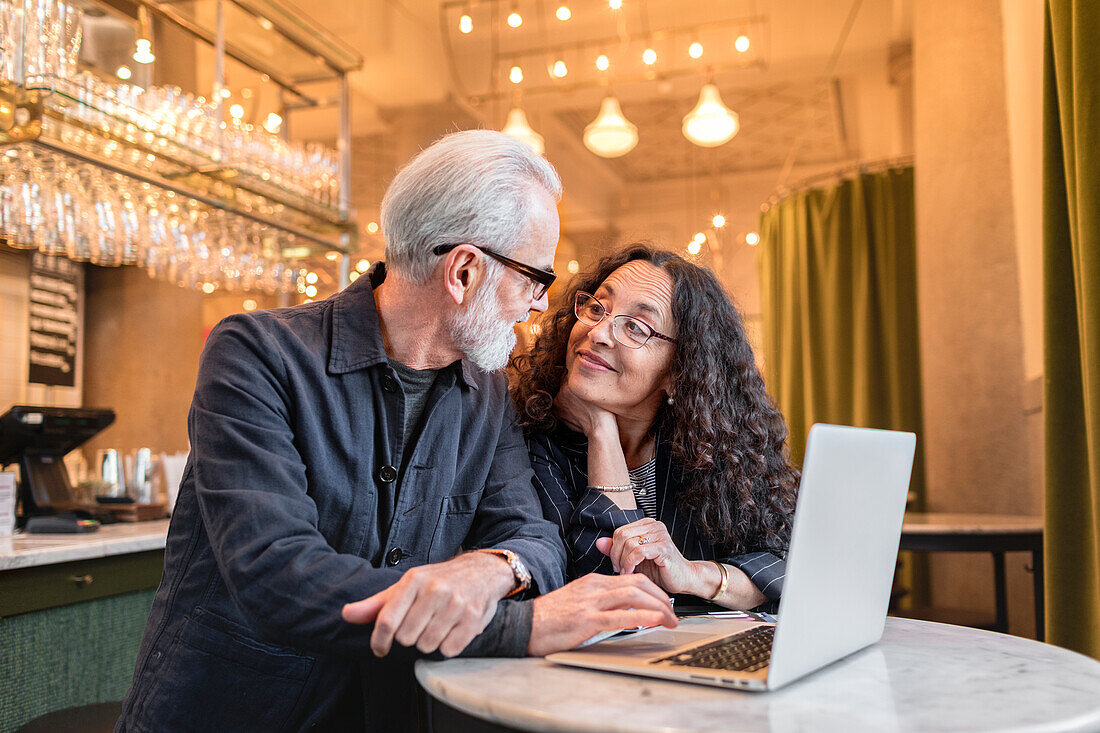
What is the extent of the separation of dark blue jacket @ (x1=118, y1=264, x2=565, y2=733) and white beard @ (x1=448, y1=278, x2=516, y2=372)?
1.9 inches

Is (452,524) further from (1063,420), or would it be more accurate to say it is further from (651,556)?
(1063,420)

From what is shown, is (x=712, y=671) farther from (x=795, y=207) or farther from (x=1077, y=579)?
(x=795, y=207)

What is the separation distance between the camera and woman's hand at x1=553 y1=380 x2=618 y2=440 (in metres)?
1.78

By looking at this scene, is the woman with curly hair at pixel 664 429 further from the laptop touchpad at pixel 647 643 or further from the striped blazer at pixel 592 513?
the laptop touchpad at pixel 647 643

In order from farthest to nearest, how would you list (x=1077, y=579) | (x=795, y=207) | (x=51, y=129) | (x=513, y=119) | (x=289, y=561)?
1. (x=795, y=207)
2. (x=513, y=119)
3. (x=51, y=129)
4. (x=1077, y=579)
5. (x=289, y=561)

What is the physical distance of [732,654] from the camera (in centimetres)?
114

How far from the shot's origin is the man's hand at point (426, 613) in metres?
1.11

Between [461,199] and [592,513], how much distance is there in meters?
0.62

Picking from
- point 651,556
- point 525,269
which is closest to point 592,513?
point 651,556

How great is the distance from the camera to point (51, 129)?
260cm

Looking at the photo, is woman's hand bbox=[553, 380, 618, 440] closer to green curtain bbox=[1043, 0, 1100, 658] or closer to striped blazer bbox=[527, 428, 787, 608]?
striped blazer bbox=[527, 428, 787, 608]

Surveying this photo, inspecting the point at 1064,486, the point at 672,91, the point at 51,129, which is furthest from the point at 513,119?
the point at 1064,486

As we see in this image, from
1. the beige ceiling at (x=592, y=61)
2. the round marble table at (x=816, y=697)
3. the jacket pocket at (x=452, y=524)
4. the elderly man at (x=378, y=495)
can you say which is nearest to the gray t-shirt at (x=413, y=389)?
the elderly man at (x=378, y=495)

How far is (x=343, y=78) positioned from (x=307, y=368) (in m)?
3.20
